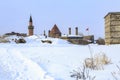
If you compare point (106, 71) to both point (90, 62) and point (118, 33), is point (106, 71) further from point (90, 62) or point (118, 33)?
point (118, 33)

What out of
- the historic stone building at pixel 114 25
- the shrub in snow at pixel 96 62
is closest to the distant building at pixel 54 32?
the historic stone building at pixel 114 25

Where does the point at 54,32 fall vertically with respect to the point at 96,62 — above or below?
above

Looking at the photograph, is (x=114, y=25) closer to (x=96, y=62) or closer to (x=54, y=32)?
(x=96, y=62)

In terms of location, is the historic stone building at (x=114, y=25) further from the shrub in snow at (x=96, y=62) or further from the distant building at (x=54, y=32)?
the distant building at (x=54, y=32)

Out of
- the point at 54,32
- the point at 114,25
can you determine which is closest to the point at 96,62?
the point at 114,25

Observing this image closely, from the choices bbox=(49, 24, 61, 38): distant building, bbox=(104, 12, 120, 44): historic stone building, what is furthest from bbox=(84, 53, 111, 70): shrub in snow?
bbox=(49, 24, 61, 38): distant building

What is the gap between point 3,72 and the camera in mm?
8820

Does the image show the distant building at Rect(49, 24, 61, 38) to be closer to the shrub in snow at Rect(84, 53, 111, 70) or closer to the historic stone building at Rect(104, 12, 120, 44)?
the historic stone building at Rect(104, 12, 120, 44)

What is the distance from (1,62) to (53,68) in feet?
9.81

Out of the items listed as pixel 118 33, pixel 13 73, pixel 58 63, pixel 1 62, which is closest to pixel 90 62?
pixel 58 63

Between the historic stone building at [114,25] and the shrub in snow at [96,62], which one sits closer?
the shrub in snow at [96,62]

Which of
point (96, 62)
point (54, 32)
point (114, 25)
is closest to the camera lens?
point (96, 62)

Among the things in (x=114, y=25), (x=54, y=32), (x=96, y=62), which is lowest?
(x=96, y=62)

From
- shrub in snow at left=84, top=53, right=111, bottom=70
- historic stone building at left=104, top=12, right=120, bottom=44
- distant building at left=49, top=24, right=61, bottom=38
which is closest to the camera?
shrub in snow at left=84, top=53, right=111, bottom=70
